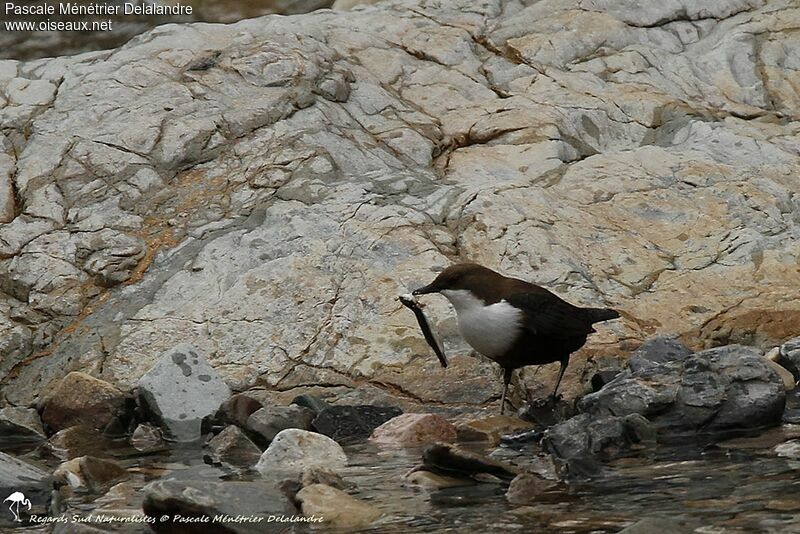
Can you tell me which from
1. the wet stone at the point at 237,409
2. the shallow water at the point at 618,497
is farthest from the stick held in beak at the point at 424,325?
the shallow water at the point at 618,497

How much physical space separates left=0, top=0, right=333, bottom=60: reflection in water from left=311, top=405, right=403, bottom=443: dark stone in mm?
10587

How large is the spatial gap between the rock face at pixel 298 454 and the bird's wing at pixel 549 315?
1449mm

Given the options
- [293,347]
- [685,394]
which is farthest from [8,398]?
[685,394]

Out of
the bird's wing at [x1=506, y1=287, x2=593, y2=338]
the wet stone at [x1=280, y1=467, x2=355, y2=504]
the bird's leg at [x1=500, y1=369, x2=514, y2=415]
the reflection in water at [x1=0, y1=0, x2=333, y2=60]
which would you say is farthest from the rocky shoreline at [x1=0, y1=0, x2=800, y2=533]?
the reflection in water at [x1=0, y1=0, x2=333, y2=60]

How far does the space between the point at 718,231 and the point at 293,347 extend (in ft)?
10.5

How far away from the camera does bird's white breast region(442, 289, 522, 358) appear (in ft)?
22.8

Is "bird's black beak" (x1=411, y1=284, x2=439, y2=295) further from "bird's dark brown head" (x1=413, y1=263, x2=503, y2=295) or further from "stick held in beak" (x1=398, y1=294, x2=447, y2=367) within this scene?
"stick held in beak" (x1=398, y1=294, x2=447, y2=367)

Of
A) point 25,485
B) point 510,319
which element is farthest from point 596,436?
point 25,485

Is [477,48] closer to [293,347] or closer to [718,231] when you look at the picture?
[718,231]

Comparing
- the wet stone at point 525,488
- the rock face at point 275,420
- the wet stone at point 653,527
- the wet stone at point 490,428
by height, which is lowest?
the rock face at point 275,420

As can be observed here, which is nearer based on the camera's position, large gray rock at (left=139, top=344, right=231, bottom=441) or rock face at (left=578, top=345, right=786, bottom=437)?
rock face at (left=578, top=345, right=786, bottom=437)

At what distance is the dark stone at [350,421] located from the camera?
7031 mm

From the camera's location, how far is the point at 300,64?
1020 centimetres

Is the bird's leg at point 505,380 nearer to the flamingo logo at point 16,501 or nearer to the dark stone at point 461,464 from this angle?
the dark stone at point 461,464
